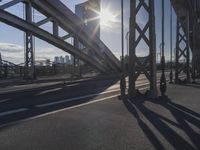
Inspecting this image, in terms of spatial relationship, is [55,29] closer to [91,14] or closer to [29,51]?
[29,51]

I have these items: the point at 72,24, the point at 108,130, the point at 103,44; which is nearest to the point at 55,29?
the point at 72,24

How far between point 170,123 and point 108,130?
1.62m

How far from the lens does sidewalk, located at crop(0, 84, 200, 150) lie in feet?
19.4

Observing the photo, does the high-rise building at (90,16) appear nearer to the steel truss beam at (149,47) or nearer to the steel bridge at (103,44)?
the steel bridge at (103,44)

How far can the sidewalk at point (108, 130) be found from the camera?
593cm

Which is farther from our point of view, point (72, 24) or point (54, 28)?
point (72, 24)

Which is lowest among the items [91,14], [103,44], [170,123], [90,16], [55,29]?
[170,123]

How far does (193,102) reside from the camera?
40.1 feet

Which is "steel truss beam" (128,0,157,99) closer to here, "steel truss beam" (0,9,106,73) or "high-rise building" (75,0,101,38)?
"steel truss beam" (0,9,106,73)

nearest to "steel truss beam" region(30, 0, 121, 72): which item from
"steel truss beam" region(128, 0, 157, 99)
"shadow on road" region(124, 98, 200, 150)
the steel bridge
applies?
the steel bridge

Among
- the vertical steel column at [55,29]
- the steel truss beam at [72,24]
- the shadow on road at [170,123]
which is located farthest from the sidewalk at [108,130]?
the vertical steel column at [55,29]

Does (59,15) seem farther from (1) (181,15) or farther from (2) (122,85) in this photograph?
(2) (122,85)

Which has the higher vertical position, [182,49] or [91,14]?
[91,14]

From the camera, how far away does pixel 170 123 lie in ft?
26.5
